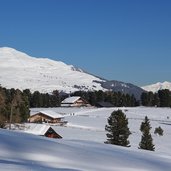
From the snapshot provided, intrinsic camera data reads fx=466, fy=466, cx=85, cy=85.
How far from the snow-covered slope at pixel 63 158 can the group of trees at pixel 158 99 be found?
171150 mm

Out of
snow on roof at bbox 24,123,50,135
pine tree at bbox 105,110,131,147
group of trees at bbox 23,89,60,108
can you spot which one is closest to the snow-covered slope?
pine tree at bbox 105,110,131,147

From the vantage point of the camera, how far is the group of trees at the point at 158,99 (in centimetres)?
18125

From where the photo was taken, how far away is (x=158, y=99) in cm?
18262

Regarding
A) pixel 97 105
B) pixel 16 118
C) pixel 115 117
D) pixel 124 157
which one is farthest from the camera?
pixel 97 105

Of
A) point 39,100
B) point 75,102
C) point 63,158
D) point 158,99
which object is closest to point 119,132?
point 63,158

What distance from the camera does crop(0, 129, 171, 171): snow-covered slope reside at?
9.65 metres

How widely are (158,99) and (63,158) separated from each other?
174600mm

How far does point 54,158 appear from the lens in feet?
34.0

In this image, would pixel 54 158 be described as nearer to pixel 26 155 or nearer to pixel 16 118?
pixel 26 155

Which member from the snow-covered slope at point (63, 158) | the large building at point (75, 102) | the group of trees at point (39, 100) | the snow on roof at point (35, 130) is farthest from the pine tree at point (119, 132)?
the large building at point (75, 102)

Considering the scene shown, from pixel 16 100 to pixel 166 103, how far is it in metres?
123

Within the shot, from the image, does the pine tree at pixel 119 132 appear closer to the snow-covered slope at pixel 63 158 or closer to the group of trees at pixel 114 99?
the snow-covered slope at pixel 63 158

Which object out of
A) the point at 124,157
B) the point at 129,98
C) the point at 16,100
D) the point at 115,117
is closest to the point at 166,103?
the point at 129,98

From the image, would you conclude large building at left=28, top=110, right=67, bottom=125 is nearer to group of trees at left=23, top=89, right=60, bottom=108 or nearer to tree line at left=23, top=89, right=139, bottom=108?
group of trees at left=23, top=89, right=60, bottom=108
